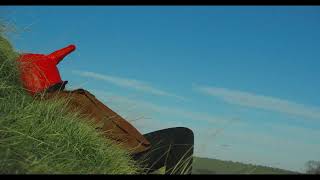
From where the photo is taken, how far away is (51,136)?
3.99 meters

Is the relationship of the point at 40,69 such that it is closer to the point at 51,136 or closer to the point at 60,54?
the point at 60,54

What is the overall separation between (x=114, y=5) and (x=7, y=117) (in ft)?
3.69

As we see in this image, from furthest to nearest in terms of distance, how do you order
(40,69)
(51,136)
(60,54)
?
(60,54) < (40,69) < (51,136)

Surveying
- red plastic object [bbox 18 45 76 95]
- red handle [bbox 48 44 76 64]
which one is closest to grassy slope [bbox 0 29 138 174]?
red plastic object [bbox 18 45 76 95]

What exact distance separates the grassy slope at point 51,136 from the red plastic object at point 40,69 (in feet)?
0.29

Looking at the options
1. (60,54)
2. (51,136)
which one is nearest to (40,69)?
(60,54)

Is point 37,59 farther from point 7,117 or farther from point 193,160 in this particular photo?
point 193,160

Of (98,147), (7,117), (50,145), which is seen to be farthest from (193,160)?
(7,117)

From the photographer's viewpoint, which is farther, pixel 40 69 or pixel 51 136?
pixel 40 69

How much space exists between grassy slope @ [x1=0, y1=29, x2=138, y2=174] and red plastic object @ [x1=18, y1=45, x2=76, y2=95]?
0.29 ft

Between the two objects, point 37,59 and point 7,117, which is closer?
point 7,117

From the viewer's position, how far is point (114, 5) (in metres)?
3.29

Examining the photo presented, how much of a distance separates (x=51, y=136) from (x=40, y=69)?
103 centimetres

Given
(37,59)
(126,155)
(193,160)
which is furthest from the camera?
(37,59)
